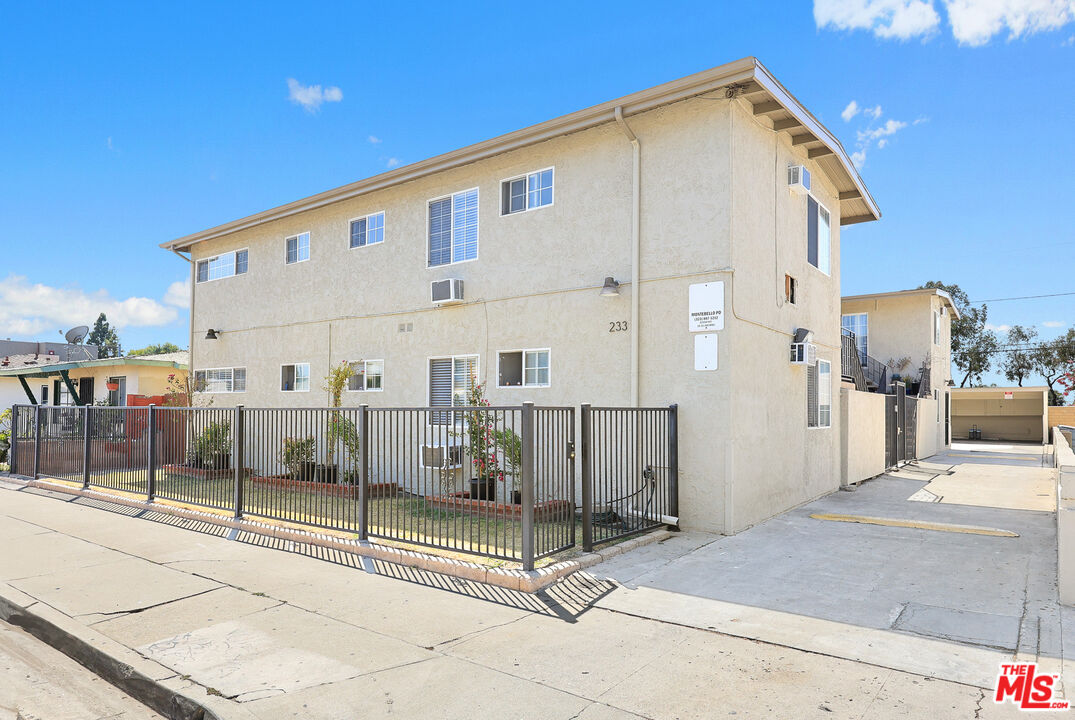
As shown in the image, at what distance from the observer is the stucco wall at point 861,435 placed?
13.6 metres

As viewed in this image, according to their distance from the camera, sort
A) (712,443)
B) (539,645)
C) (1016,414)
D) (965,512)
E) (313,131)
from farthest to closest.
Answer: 1. (1016,414)
2. (313,131)
3. (965,512)
4. (712,443)
5. (539,645)

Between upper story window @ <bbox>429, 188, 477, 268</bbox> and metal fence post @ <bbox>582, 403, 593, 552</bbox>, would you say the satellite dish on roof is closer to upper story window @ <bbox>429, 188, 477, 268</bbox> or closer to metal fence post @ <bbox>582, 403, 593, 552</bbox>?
upper story window @ <bbox>429, 188, 477, 268</bbox>

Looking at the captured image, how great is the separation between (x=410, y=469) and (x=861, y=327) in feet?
72.3

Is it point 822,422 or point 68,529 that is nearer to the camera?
point 68,529

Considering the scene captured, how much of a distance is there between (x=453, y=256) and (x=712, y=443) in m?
6.02

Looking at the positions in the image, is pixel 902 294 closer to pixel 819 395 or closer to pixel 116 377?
pixel 819 395

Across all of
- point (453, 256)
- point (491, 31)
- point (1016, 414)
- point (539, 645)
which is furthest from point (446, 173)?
point (1016, 414)

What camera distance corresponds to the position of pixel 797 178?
11.0 meters

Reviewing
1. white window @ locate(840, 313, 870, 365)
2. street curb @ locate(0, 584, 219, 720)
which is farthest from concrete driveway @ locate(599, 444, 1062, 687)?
white window @ locate(840, 313, 870, 365)

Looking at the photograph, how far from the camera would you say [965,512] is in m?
10.7

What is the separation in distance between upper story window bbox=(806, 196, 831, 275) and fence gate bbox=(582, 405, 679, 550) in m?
5.25

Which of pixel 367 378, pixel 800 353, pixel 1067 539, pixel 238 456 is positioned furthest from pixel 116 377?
pixel 1067 539

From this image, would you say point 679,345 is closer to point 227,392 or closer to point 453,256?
point 453,256

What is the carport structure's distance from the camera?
34.7 meters
